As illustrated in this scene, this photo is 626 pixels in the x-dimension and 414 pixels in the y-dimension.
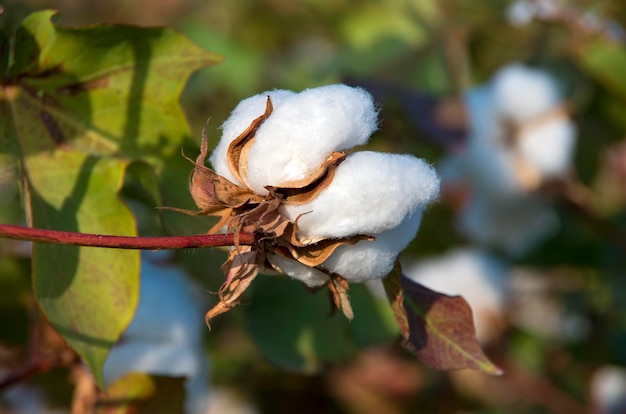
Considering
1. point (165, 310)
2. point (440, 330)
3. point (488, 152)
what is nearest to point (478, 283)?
point (488, 152)

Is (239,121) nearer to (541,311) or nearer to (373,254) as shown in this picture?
(373,254)

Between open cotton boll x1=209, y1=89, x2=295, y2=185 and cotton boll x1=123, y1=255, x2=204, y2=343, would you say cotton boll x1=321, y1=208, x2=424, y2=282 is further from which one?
cotton boll x1=123, y1=255, x2=204, y2=343

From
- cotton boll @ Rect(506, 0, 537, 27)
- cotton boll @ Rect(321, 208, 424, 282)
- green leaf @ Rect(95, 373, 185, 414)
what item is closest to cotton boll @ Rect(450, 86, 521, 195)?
cotton boll @ Rect(506, 0, 537, 27)

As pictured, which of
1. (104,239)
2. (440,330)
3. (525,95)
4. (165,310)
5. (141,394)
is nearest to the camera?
(104,239)

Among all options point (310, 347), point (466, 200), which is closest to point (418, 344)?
point (310, 347)

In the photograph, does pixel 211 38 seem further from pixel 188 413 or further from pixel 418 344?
pixel 418 344

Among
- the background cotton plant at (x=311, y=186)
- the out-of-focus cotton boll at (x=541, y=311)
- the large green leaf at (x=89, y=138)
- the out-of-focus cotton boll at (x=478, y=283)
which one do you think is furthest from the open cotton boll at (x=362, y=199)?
the out-of-focus cotton boll at (x=541, y=311)

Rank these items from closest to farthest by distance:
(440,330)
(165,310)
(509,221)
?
1. (440,330)
2. (165,310)
3. (509,221)
